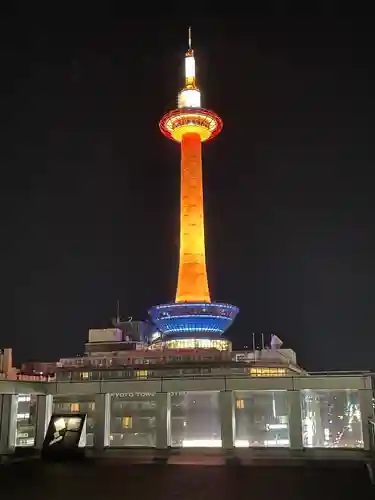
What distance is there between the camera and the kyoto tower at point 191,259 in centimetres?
5619

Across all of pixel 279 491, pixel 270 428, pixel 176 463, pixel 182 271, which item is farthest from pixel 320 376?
pixel 182 271

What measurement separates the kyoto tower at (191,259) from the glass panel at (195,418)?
1723 centimetres

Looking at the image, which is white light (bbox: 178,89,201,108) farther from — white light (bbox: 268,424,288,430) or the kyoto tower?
white light (bbox: 268,424,288,430)

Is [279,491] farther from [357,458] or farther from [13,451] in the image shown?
[13,451]

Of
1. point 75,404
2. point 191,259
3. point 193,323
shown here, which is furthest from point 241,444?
point 191,259

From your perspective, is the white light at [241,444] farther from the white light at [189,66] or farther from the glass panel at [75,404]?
the white light at [189,66]

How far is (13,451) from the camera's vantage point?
21.4 meters

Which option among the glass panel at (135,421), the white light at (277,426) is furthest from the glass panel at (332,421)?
the glass panel at (135,421)

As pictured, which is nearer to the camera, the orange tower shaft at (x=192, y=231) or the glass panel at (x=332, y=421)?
the glass panel at (x=332, y=421)

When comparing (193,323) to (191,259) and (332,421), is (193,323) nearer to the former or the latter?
(191,259)

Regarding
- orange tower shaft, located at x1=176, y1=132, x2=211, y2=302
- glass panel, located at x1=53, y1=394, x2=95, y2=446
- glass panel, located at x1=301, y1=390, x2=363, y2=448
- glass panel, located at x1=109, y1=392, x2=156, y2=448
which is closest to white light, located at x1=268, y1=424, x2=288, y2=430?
glass panel, located at x1=301, y1=390, x2=363, y2=448

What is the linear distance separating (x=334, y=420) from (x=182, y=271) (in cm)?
2121

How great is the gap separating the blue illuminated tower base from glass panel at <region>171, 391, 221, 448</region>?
1681 centimetres

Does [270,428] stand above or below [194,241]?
below
